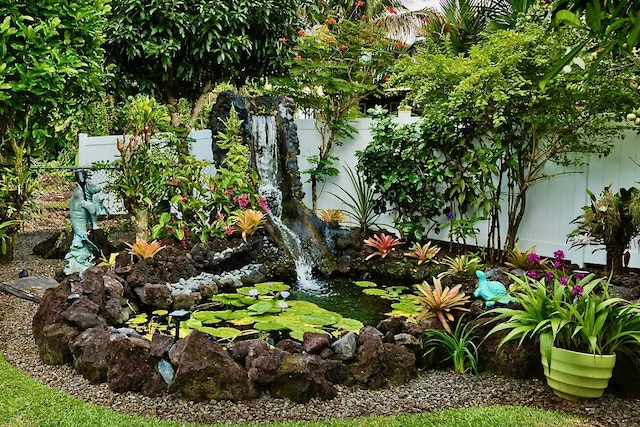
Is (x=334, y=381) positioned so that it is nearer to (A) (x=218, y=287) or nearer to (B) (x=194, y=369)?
(B) (x=194, y=369)

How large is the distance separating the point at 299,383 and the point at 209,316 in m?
1.86

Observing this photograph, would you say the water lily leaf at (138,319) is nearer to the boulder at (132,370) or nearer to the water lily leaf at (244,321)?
the water lily leaf at (244,321)

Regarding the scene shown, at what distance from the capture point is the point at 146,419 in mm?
2869

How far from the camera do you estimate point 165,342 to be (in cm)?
333

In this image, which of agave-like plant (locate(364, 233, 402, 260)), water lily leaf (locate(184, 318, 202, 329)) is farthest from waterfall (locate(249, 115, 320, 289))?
water lily leaf (locate(184, 318, 202, 329))

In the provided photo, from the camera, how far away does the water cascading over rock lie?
7508 mm

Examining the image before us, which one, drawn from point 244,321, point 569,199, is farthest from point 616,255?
point 244,321

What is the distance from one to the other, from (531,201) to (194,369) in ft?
16.4

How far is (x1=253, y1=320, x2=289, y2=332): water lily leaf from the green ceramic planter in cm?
207

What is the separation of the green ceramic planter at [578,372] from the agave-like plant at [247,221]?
4247mm

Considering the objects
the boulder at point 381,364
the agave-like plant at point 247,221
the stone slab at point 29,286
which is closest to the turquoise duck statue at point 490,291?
the boulder at point 381,364

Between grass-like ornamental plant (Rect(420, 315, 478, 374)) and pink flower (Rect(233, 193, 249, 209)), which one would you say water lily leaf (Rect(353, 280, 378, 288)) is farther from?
grass-like ornamental plant (Rect(420, 315, 478, 374))

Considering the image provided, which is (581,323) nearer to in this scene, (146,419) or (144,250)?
(146,419)

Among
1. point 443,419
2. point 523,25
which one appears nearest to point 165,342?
point 443,419
